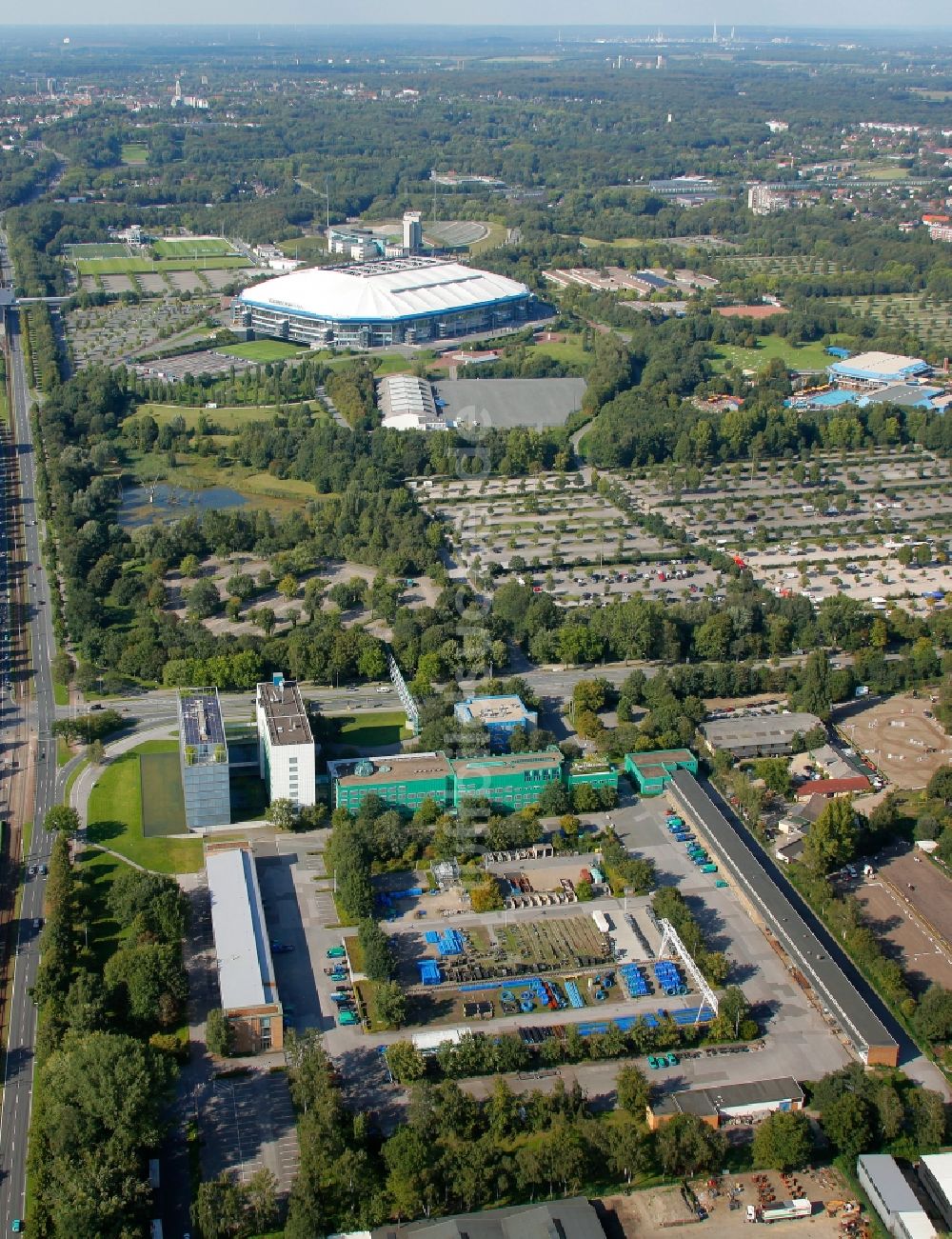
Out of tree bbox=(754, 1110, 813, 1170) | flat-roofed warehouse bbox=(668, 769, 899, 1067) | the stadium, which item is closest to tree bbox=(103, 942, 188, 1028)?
tree bbox=(754, 1110, 813, 1170)

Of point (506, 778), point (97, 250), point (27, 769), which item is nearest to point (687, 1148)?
point (506, 778)

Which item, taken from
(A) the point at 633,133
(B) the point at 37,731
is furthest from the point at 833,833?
(A) the point at 633,133

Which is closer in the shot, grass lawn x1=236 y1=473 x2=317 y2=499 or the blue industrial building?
the blue industrial building

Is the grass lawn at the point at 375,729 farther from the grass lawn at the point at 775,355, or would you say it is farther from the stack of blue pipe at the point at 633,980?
the grass lawn at the point at 775,355

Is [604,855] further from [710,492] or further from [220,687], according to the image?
[710,492]

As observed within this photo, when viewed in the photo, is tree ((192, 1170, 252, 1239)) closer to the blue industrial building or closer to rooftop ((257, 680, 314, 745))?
rooftop ((257, 680, 314, 745))
